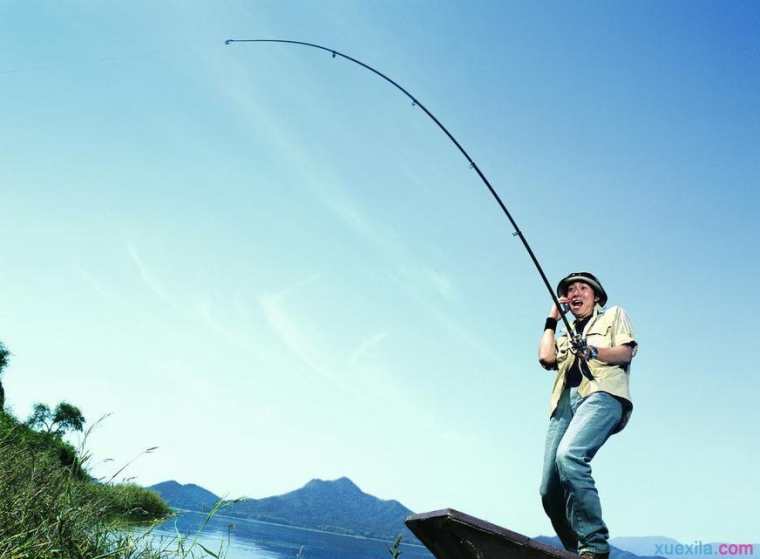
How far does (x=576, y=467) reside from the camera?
4211 mm

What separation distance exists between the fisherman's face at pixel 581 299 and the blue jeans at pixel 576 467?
846mm

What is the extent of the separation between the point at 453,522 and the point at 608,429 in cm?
200

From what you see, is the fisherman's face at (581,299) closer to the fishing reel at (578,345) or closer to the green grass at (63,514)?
the fishing reel at (578,345)

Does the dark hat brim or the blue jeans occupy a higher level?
the dark hat brim

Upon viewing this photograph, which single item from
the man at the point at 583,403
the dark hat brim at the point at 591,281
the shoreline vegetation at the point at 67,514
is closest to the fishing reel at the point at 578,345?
the man at the point at 583,403

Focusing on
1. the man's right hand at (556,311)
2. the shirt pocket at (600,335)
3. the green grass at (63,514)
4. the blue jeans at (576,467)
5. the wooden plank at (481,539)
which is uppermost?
the man's right hand at (556,311)

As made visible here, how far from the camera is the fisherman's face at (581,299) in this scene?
5.52m

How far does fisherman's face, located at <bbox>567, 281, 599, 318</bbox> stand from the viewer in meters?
5.52

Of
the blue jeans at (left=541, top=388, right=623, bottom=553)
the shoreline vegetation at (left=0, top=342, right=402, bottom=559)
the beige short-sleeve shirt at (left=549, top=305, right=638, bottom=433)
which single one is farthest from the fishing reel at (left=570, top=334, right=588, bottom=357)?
the shoreline vegetation at (left=0, top=342, right=402, bottom=559)

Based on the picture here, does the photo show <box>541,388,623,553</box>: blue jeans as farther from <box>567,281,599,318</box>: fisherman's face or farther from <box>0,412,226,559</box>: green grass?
<box>0,412,226,559</box>: green grass

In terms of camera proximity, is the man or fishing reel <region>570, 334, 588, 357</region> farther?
fishing reel <region>570, 334, 588, 357</region>

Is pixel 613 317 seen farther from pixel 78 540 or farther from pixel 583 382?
pixel 78 540

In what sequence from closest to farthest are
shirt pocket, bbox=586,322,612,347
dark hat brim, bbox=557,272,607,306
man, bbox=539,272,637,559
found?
man, bbox=539,272,637,559
shirt pocket, bbox=586,322,612,347
dark hat brim, bbox=557,272,607,306

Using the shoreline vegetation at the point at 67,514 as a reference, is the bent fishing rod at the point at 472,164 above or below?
above
